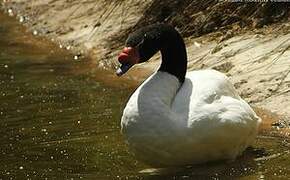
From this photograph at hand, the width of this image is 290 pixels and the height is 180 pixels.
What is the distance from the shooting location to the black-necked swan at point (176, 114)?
6.75 m

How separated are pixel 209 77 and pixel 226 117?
70 centimetres

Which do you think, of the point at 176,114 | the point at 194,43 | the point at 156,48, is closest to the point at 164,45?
the point at 156,48

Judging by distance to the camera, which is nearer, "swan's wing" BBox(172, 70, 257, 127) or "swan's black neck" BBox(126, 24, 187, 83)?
"swan's wing" BBox(172, 70, 257, 127)

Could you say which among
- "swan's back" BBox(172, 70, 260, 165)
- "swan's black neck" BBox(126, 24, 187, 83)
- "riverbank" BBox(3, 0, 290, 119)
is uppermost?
"swan's black neck" BBox(126, 24, 187, 83)

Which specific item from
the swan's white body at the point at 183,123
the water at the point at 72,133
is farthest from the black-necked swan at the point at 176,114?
the water at the point at 72,133

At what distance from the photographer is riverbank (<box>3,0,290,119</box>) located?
30.8ft

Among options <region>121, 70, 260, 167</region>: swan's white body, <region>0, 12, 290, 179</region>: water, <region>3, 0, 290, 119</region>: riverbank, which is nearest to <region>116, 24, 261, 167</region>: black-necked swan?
<region>121, 70, 260, 167</region>: swan's white body

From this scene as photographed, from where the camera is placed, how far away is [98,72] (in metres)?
11.9

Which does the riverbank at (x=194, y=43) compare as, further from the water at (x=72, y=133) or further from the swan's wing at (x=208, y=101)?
the swan's wing at (x=208, y=101)

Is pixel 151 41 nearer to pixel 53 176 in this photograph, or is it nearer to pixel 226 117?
pixel 226 117

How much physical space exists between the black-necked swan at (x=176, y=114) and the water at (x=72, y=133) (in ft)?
0.73

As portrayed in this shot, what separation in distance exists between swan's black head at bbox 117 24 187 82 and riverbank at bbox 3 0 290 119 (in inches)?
63.7

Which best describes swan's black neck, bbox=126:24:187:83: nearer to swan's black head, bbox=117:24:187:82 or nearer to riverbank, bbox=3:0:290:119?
swan's black head, bbox=117:24:187:82

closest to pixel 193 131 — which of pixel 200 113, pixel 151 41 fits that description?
pixel 200 113
